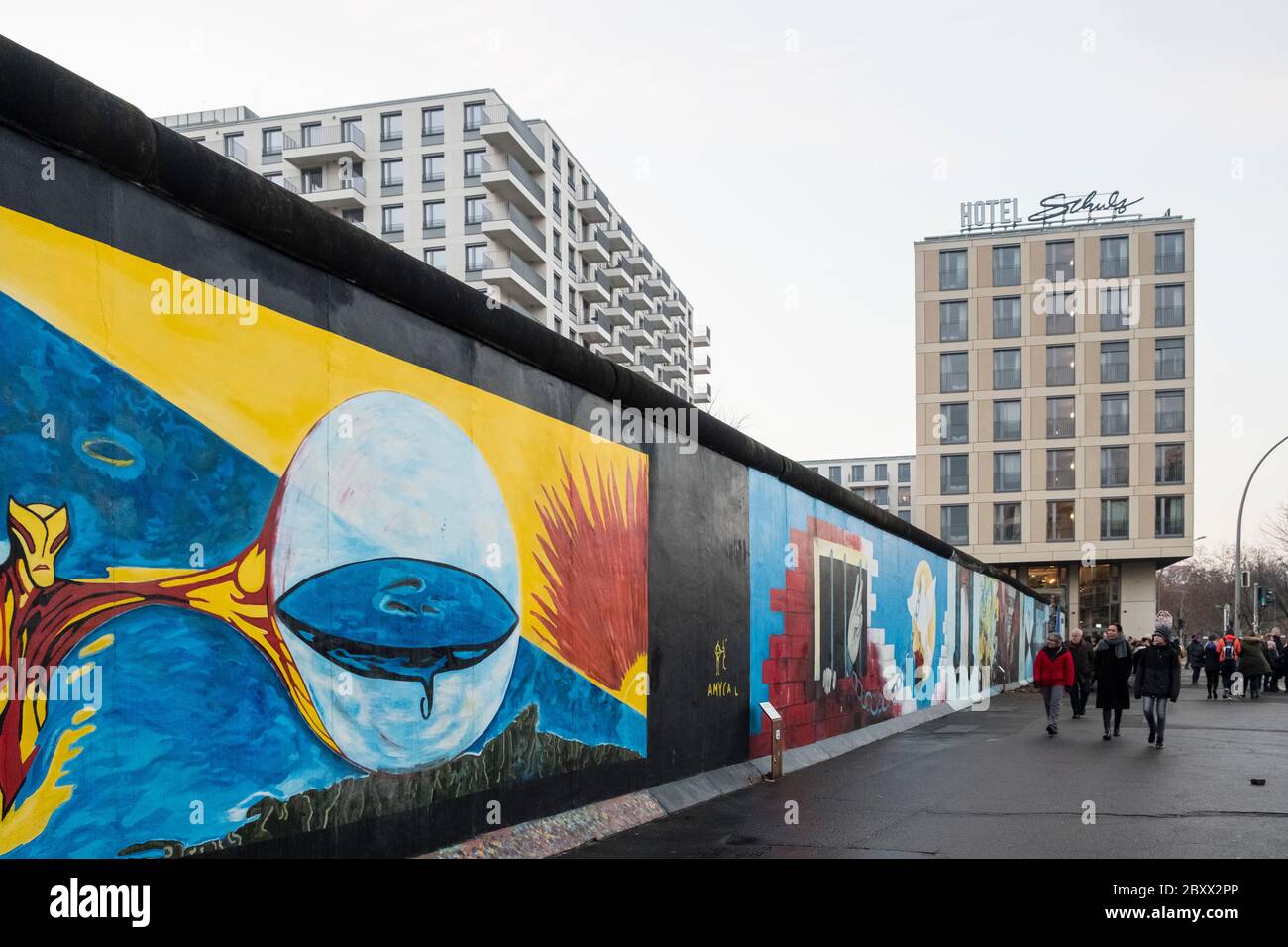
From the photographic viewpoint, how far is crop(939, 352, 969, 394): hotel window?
67375 millimetres

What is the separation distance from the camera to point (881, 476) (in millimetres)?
147750

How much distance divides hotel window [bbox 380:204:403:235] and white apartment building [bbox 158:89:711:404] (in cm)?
6

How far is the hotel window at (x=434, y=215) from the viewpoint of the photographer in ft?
223

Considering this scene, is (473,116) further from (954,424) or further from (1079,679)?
(1079,679)

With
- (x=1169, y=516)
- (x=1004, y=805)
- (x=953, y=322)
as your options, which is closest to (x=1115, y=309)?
(x=953, y=322)

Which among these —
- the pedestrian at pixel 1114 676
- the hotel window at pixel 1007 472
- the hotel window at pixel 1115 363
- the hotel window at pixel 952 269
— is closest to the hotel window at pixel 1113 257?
the hotel window at pixel 1115 363

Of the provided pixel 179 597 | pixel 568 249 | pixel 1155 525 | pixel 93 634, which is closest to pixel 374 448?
pixel 179 597

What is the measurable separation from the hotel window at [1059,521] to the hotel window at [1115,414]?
15.1 ft

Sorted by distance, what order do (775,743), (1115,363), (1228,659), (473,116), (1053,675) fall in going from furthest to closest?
(473,116) → (1115,363) → (1228,659) → (1053,675) → (775,743)

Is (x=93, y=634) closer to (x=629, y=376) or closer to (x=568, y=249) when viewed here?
(x=629, y=376)

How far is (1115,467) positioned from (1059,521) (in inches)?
168

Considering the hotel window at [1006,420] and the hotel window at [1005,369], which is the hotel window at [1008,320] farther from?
the hotel window at [1006,420]

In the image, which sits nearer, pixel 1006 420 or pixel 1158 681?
pixel 1158 681
